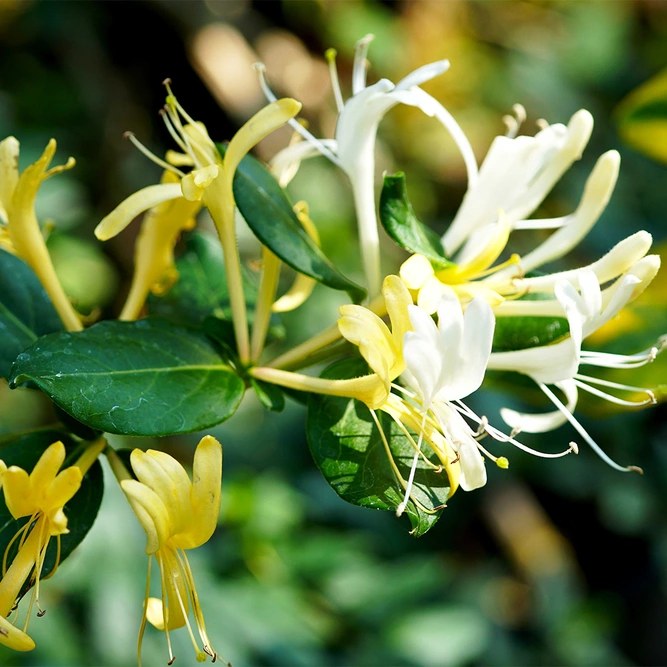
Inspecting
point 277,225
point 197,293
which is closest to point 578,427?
point 277,225

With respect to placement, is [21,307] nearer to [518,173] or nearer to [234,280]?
[234,280]

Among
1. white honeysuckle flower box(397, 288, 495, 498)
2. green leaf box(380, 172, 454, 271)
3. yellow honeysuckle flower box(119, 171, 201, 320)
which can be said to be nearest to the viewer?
white honeysuckle flower box(397, 288, 495, 498)

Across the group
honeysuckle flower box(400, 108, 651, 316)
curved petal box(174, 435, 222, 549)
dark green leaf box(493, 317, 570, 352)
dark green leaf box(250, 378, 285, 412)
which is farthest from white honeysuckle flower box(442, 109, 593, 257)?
curved petal box(174, 435, 222, 549)

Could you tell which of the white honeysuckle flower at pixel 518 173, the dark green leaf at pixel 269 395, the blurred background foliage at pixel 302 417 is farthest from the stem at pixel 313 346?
the blurred background foliage at pixel 302 417

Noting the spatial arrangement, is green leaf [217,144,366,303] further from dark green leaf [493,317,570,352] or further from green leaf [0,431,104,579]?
green leaf [0,431,104,579]

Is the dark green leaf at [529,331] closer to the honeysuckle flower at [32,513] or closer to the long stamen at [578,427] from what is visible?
the long stamen at [578,427]

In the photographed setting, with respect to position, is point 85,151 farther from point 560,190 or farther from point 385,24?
point 560,190
